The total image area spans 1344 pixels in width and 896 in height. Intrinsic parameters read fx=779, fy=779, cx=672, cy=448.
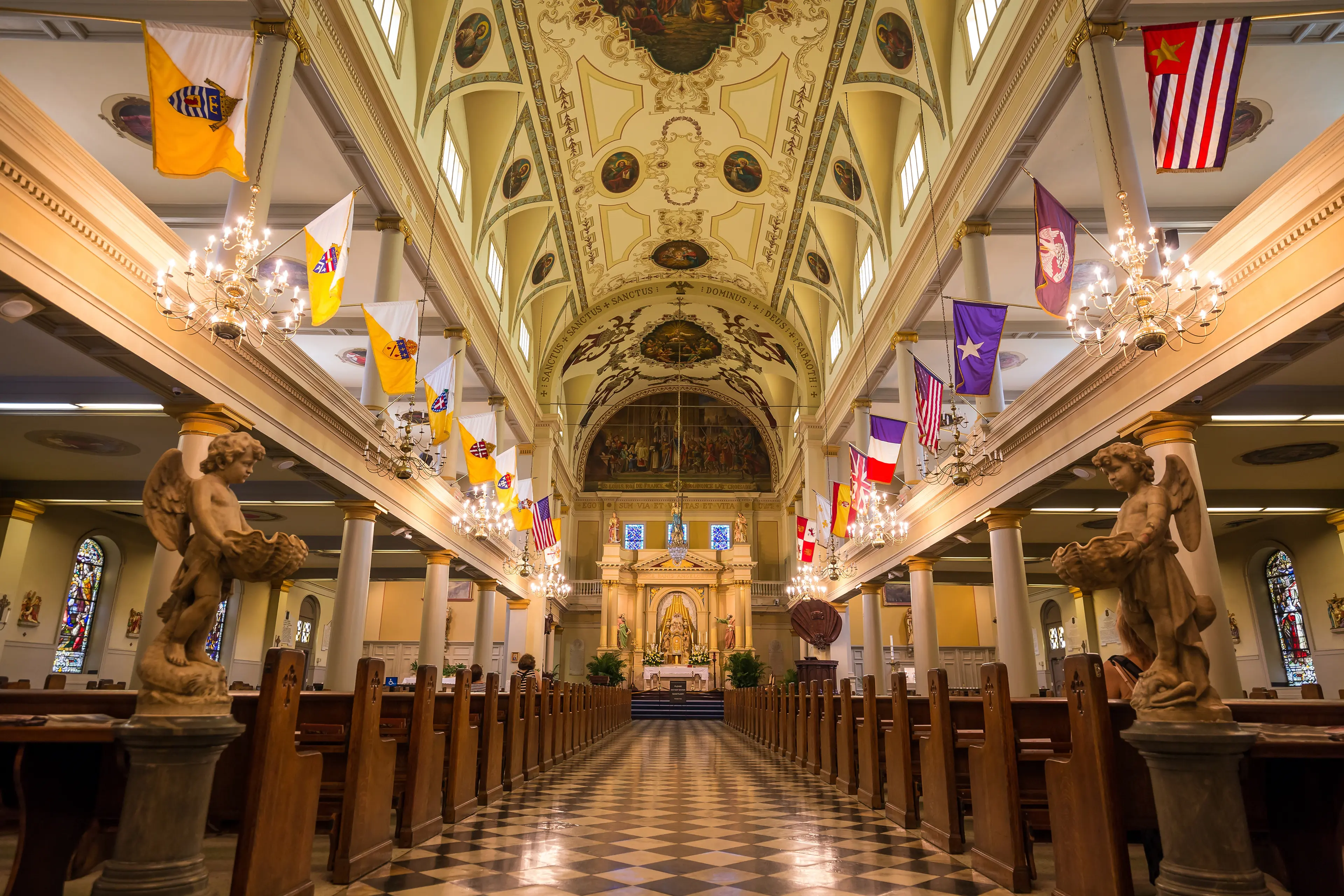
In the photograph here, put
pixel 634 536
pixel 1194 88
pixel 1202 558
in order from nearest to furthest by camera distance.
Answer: pixel 1194 88 → pixel 1202 558 → pixel 634 536

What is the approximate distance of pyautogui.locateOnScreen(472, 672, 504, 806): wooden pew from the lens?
7551 millimetres

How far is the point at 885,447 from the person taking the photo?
13.7 metres

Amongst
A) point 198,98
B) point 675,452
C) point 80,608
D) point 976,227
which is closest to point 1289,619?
point 976,227

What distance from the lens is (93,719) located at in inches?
155

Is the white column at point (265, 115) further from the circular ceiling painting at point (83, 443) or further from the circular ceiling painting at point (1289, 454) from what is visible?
the circular ceiling painting at point (1289, 454)

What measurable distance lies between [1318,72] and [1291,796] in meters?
10.9

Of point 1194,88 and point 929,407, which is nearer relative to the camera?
point 1194,88

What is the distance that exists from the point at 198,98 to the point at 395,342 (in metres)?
4.02

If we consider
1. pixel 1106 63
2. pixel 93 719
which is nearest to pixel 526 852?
pixel 93 719

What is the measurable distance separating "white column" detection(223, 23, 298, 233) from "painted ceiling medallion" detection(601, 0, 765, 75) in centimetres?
864

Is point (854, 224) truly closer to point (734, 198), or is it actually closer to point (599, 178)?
point (734, 198)

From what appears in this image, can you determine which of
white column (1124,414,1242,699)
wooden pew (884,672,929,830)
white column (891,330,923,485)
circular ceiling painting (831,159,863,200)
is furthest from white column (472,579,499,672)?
white column (1124,414,1242,699)

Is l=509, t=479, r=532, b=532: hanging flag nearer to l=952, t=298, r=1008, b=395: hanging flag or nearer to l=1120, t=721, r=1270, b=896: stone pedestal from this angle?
l=952, t=298, r=1008, b=395: hanging flag

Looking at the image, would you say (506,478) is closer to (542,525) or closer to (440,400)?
(542,525)
